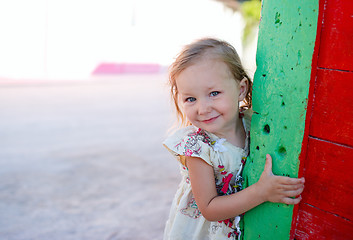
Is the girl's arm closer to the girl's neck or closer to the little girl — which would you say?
the little girl

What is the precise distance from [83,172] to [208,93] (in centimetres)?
265

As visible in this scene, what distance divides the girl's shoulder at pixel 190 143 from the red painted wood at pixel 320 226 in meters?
0.38

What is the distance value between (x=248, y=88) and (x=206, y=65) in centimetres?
27

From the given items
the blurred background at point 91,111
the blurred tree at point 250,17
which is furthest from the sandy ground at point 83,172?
the blurred tree at point 250,17

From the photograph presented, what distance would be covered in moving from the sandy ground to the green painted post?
0.69 meters

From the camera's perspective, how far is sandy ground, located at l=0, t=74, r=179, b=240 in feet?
9.09

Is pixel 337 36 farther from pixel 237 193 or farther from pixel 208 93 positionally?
pixel 237 193

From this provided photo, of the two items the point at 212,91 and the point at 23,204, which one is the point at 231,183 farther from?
the point at 23,204

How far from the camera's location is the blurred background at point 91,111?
296cm

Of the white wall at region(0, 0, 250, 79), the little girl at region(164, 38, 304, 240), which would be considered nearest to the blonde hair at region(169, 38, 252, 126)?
the little girl at region(164, 38, 304, 240)

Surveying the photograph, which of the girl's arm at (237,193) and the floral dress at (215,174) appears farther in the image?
the floral dress at (215,174)

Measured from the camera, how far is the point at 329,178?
4.08 feet

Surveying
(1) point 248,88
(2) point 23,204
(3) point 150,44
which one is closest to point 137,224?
(2) point 23,204

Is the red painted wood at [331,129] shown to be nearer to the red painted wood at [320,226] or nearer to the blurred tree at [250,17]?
the red painted wood at [320,226]
